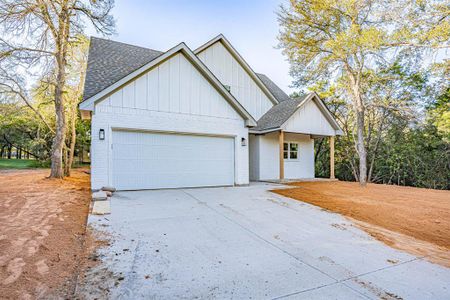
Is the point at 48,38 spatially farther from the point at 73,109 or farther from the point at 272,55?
the point at 272,55

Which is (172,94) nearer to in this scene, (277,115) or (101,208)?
(101,208)

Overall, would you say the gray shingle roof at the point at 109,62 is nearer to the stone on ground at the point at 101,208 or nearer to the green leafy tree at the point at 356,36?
the stone on ground at the point at 101,208

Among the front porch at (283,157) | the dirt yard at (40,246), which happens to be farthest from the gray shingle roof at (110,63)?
the dirt yard at (40,246)

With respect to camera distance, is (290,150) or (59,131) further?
(290,150)

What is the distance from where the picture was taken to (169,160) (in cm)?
848

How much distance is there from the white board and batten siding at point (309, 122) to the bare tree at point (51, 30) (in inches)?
395

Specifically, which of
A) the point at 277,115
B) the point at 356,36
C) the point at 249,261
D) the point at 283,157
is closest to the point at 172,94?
the point at 277,115

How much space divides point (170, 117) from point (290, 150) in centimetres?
805

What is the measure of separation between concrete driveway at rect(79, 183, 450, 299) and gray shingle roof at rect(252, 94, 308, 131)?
6.96 m

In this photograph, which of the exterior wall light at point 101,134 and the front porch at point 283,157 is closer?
the exterior wall light at point 101,134

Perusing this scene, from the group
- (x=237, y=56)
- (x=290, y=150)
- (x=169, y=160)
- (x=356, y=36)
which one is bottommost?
(x=169, y=160)

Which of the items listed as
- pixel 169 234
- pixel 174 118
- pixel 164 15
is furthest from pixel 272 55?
pixel 169 234

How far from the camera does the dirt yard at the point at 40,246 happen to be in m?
2.41

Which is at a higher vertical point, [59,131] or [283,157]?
[59,131]
